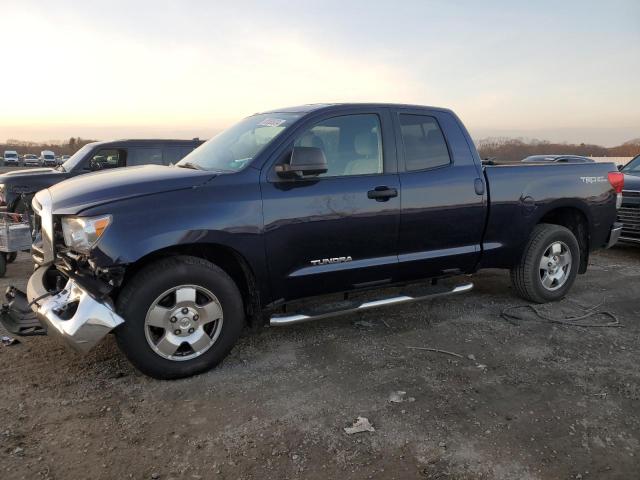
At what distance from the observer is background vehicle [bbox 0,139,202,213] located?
323 inches

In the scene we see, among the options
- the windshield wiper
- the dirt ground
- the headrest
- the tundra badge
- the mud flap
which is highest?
the headrest

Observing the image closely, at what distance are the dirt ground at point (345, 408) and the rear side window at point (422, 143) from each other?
1470 millimetres

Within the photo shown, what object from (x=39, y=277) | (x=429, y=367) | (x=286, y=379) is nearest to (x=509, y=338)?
(x=429, y=367)

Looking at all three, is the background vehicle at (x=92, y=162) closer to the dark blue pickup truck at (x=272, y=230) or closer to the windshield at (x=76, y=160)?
the windshield at (x=76, y=160)

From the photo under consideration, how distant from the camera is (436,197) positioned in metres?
4.41

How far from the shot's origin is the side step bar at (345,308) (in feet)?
12.4

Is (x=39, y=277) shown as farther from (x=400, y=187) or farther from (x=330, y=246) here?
(x=400, y=187)

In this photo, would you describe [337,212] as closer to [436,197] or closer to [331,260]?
[331,260]

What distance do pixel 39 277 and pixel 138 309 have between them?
3.45 ft

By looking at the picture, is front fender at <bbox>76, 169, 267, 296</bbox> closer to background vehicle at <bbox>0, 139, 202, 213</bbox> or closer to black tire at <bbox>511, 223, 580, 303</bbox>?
black tire at <bbox>511, 223, 580, 303</bbox>

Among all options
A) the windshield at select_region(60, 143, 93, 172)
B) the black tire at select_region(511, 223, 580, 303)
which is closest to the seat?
the black tire at select_region(511, 223, 580, 303)

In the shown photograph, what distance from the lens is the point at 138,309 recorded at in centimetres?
329

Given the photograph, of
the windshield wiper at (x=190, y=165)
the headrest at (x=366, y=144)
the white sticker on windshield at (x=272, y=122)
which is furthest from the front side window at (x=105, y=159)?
the headrest at (x=366, y=144)

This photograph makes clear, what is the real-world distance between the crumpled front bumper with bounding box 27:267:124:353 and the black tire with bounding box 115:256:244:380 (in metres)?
0.12
